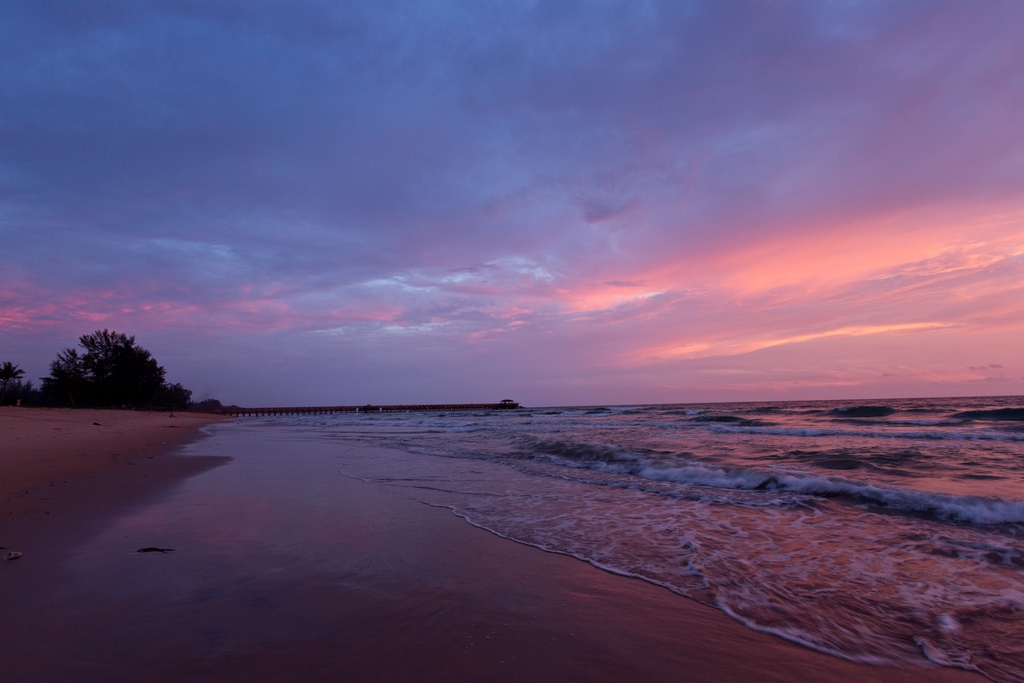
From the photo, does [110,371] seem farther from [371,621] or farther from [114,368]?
[371,621]

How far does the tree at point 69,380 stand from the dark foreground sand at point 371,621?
59.8 meters

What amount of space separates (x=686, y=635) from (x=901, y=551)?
3386 millimetres

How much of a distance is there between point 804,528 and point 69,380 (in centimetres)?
6660

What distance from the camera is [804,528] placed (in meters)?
5.98

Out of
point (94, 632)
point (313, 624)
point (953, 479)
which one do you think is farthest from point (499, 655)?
point (953, 479)

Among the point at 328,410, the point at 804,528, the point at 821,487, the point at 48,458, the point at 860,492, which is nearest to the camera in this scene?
the point at 804,528

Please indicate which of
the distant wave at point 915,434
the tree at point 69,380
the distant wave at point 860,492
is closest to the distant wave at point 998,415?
the distant wave at point 915,434

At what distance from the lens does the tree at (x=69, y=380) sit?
1978 inches

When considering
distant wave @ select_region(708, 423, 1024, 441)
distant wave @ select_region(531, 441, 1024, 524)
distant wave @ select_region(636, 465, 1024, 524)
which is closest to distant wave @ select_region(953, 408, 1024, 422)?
distant wave @ select_region(708, 423, 1024, 441)

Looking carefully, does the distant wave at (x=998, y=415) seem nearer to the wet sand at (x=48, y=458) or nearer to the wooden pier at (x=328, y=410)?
the wet sand at (x=48, y=458)

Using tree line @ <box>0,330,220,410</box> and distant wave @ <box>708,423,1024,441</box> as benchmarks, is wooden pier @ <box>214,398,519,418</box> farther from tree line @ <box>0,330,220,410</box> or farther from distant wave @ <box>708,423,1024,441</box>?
distant wave @ <box>708,423,1024,441</box>

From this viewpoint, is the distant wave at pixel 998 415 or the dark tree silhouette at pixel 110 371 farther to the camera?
the dark tree silhouette at pixel 110 371

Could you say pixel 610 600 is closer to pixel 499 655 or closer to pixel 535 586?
pixel 535 586

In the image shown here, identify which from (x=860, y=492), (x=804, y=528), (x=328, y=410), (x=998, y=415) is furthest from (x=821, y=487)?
(x=328, y=410)
